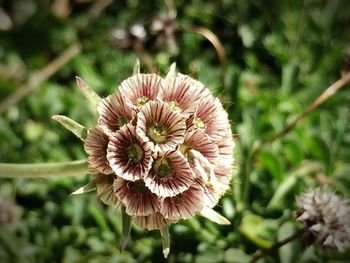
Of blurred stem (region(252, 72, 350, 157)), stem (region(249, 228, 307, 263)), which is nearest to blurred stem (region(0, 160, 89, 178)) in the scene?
stem (region(249, 228, 307, 263))

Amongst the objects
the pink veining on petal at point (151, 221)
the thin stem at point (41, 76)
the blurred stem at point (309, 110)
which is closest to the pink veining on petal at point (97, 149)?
the pink veining on petal at point (151, 221)

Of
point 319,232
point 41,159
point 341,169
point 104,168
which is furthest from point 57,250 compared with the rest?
point 341,169

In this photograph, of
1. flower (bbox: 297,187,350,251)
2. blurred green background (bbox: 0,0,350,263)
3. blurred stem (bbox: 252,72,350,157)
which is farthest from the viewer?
blurred stem (bbox: 252,72,350,157)

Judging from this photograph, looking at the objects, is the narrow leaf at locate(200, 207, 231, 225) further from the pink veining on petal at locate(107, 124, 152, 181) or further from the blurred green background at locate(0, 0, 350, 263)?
the blurred green background at locate(0, 0, 350, 263)

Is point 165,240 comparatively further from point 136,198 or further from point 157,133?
point 157,133

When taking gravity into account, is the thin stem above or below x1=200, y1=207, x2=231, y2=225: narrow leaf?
above

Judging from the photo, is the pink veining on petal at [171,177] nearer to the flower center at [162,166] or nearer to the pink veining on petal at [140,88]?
the flower center at [162,166]

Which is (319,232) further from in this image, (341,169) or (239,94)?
(239,94)

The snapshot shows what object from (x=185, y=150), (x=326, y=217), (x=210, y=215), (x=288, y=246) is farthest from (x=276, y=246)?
(x=185, y=150)
